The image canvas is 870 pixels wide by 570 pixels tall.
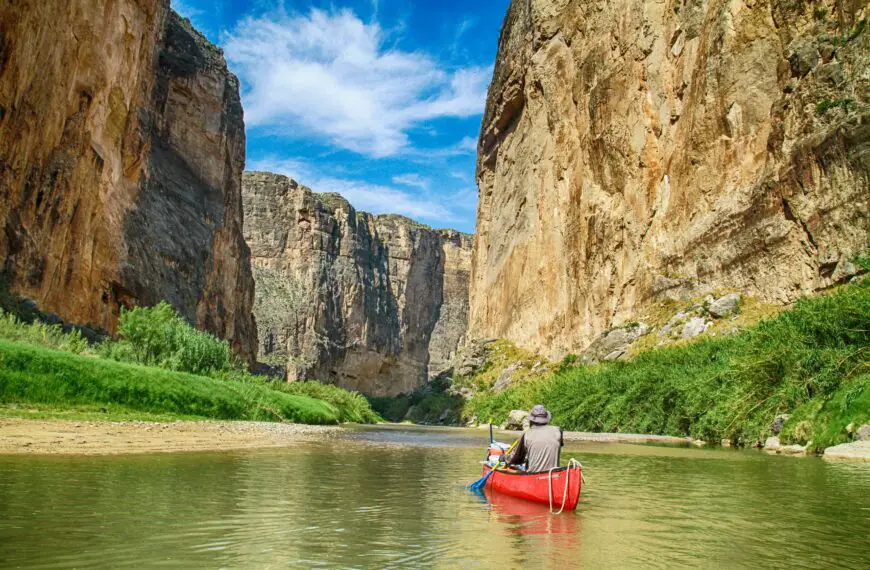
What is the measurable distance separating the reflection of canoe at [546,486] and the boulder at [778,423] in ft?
Result: 34.3

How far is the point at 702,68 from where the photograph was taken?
38.1 m

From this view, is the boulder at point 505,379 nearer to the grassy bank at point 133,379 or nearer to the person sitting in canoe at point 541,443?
the grassy bank at point 133,379

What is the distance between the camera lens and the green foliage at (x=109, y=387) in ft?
62.3

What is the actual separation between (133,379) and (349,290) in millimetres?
104277

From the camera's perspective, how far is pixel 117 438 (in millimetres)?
15320

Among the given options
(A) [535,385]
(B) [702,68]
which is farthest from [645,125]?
(A) [535,385]

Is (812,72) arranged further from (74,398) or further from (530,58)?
(530,58)

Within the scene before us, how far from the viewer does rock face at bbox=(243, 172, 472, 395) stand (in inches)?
4601

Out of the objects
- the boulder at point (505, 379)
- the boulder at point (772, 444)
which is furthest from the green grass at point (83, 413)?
the boulder at point (505, 379)

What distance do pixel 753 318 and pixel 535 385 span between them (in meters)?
16.0

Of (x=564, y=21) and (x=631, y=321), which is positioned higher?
(x=564, y=21)

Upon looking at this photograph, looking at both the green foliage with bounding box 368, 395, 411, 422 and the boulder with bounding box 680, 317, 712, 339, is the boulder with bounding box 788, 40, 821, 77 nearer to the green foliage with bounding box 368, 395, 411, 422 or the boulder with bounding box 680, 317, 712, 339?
the boulder with bounding box 680, 317, 712, 339

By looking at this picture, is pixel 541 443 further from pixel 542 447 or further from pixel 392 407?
pixel 392 407

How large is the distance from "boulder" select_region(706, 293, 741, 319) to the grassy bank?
21.0 m
